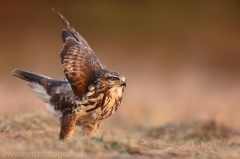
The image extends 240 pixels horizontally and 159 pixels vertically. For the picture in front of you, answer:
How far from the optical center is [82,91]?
716 centimetres

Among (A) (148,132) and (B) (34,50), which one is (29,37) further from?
(A) (148,132)

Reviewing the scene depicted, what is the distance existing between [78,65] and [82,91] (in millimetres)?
357

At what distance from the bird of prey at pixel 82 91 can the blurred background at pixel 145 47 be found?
3.68 metres

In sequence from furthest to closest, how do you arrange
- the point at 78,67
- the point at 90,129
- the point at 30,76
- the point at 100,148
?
the point at 30,76 → the point at 90,129 → the point at 78,67 → the point at 100,148

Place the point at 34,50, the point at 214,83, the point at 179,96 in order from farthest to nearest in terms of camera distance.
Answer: the point at 34,50 < the point at 214,83 < the point at 179,96

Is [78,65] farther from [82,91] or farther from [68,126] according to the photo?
[68,126]

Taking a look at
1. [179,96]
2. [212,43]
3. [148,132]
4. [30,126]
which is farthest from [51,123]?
[212,43]

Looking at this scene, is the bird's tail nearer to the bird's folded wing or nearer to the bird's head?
the bird's folded wing

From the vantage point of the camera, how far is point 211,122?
9062 millimetres

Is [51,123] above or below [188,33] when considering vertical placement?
below

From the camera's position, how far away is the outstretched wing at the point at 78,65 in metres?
7.23

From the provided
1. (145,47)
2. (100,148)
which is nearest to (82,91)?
(100,148)

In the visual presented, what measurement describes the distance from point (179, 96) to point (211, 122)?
393cm

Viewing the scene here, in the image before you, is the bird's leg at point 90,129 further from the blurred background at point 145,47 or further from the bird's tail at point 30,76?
the blurred background at point 145,47
